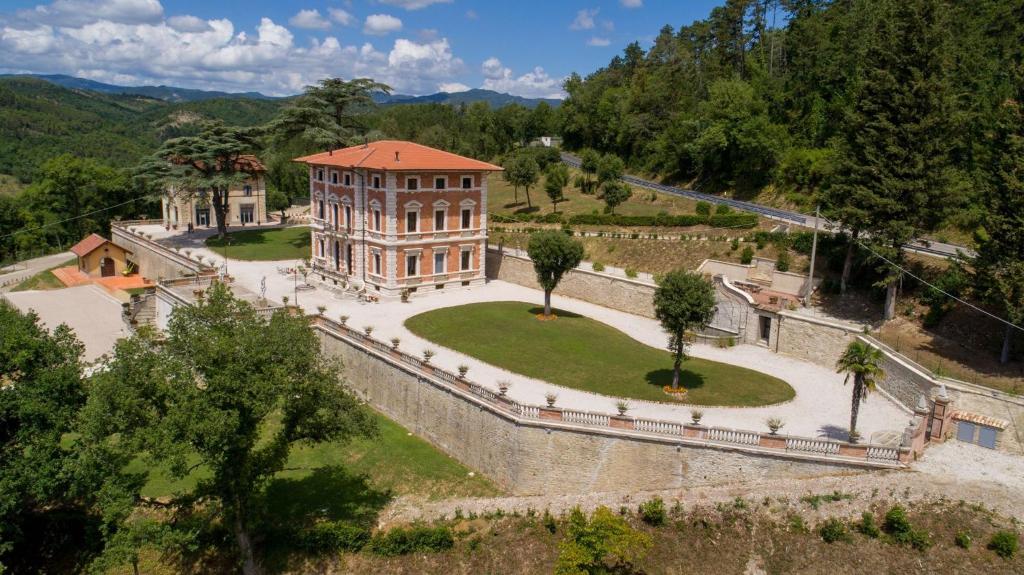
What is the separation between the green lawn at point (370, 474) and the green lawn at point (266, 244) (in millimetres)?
26628

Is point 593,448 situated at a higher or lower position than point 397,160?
lower

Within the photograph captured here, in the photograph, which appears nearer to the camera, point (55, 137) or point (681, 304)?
point (681, 304)

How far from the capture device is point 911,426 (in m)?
20.2

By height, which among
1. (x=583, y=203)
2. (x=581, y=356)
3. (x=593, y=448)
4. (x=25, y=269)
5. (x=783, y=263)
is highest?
(x=583, y=203)

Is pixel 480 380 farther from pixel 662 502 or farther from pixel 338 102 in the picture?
pixel 338 102

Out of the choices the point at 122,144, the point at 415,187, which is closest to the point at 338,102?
the point at 415,187

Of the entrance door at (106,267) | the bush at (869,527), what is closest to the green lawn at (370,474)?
the bush at (869,527)

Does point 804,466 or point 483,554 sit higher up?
point 804,466

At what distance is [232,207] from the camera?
62.8 meters

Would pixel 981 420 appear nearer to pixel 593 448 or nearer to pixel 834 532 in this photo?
pixel 834 532

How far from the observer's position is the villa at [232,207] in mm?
59531

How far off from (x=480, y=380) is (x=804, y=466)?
12178 mm

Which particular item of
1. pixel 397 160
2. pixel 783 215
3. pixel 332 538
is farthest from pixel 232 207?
pixel 332 538

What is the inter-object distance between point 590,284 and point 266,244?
28.8 metres
